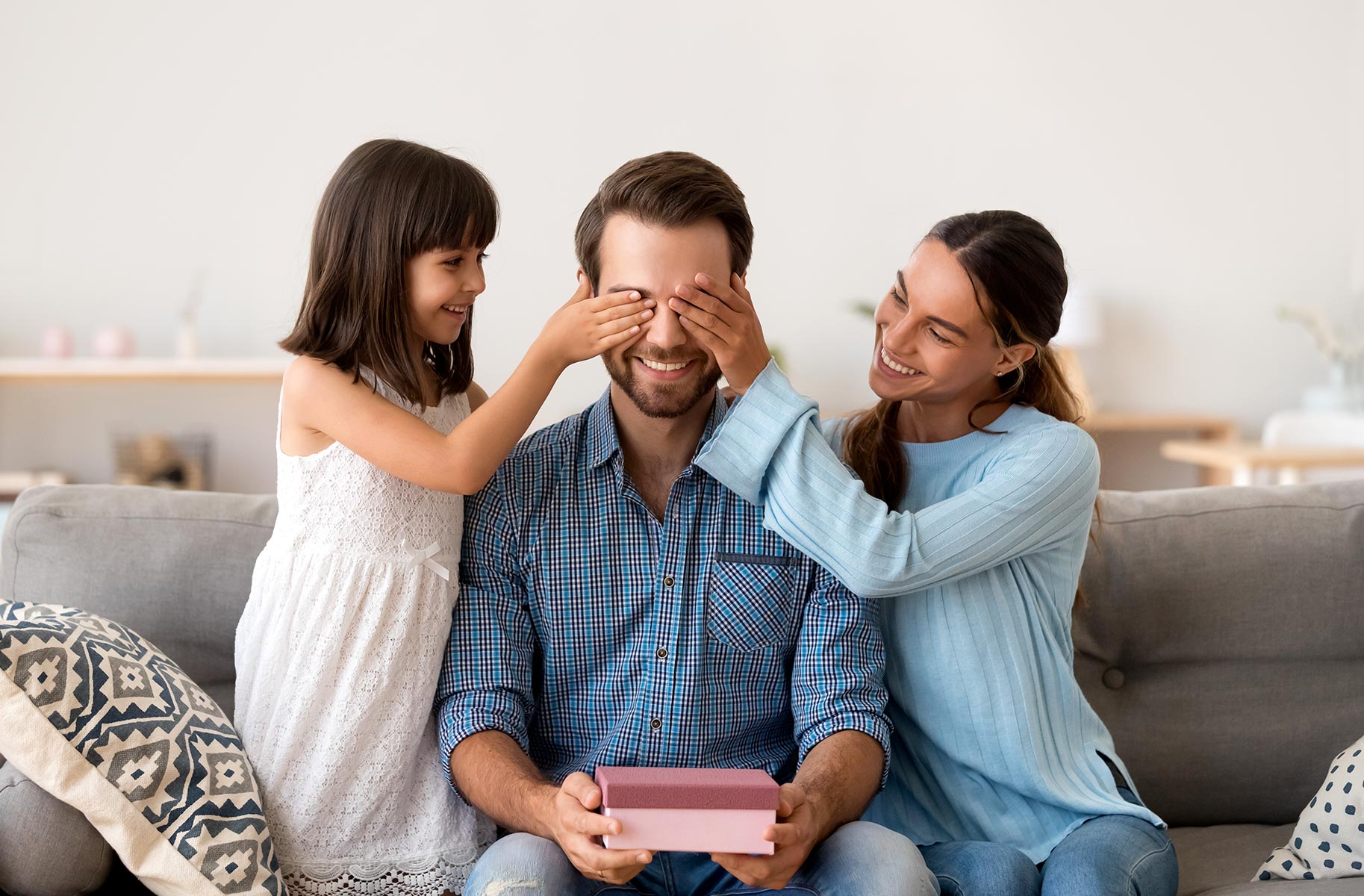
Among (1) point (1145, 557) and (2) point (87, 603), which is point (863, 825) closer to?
(1) point (1145, 557)

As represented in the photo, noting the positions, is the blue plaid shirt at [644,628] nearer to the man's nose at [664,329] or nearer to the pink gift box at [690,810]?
the man's nose at [664,329]

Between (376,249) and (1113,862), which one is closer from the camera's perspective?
(1113,862)

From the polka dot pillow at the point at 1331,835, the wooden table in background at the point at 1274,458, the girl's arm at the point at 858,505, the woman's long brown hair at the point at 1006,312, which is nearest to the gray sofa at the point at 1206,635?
the polka dot pillow at the point at 1331,835

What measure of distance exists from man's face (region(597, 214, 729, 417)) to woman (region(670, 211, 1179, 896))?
35mm

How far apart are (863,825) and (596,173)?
12.9 ft

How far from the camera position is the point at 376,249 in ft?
5.27

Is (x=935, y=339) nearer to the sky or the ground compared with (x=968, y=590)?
nearer to the sky

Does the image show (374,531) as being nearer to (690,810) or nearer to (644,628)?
(644,628)

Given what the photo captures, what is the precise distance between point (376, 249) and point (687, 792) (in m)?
0.85

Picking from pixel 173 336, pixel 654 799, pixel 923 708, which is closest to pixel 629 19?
pixel 173 336

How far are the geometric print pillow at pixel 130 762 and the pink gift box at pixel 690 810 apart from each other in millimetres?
460

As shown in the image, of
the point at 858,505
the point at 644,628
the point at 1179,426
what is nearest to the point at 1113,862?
the point at 858,505

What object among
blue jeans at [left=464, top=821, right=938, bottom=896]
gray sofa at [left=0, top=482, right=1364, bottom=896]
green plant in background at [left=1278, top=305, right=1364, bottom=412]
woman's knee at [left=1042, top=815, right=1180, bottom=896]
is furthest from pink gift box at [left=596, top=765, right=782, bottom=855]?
green plant in background at [left=1278, top=305, right=1364, bottom=412]

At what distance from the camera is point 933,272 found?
1.64m
